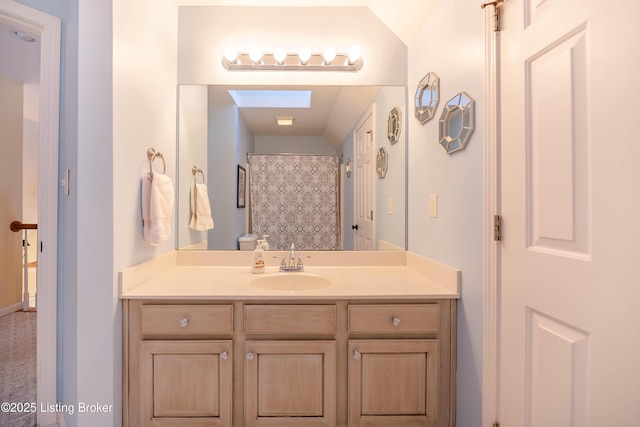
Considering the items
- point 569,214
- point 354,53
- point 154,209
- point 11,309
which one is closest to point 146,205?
point 154,209

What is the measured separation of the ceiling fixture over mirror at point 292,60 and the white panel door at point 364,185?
36 centimetres

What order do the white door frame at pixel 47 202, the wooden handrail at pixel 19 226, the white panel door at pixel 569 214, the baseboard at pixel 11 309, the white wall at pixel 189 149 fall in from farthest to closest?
the wooden handrail at pixel 19 226, the baseboard at pixel 11 309, the white wall at pixel 189 149, the white door frame at pixel 47 202, the white panel door at pixel 569 214

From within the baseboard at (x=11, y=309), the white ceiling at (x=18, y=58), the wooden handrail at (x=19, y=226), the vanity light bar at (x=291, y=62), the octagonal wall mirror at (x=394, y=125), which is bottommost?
the baseboard at (x=11, y=309)

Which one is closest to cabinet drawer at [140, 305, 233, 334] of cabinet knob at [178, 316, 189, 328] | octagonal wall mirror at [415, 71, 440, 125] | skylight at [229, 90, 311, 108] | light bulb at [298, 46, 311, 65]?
cabinet knob at [178, 316, 189, 328]

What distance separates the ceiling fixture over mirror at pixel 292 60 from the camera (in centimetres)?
188

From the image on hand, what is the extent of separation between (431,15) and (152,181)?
1612 millimetres

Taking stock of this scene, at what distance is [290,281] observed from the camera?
5.66ft

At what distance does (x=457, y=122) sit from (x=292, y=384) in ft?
4.34

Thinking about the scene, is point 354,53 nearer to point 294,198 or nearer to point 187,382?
point 294,198

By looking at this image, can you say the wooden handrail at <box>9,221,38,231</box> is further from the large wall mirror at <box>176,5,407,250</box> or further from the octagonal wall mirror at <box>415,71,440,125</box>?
the octagonal wall mirror at <box>415,71,440,125</box>

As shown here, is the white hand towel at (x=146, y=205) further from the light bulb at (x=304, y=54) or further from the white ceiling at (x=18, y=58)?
the white ceiling at (x=18, y=58)

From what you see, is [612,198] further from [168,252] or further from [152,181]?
[168,252]

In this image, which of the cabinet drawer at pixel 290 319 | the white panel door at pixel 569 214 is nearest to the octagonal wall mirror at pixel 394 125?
the white panel door at pixel 569 214

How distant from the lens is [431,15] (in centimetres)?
161
